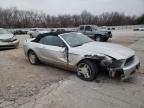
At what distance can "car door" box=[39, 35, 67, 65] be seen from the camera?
5291 millimetres

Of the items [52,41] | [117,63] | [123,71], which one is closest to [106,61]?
[117,63]

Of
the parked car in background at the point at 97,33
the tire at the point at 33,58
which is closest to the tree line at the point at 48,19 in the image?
the parked car in background at the point at 97,33

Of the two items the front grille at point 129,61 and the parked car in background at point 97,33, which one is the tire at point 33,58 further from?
the parked car in background at point 97,33

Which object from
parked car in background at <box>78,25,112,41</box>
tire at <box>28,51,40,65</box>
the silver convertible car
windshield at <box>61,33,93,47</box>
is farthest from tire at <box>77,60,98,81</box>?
parked car in background at <box>78,25,112,41</box>

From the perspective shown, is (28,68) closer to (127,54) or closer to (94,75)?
(94,75)

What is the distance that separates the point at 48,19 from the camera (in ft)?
196

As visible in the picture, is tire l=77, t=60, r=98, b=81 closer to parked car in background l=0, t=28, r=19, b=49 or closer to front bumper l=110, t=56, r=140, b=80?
front bumper l=110, t=56, r=140, b=80

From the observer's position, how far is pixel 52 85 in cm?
448

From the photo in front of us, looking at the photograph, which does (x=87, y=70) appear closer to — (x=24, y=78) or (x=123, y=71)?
(x=123, y=71)

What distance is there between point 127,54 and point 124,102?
1.51 meters

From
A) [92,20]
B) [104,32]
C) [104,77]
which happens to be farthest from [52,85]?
[92,20]

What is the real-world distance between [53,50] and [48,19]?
56.3 metres

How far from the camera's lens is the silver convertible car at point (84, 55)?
14.0ft

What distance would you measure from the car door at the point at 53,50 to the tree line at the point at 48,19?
50.5 meters
